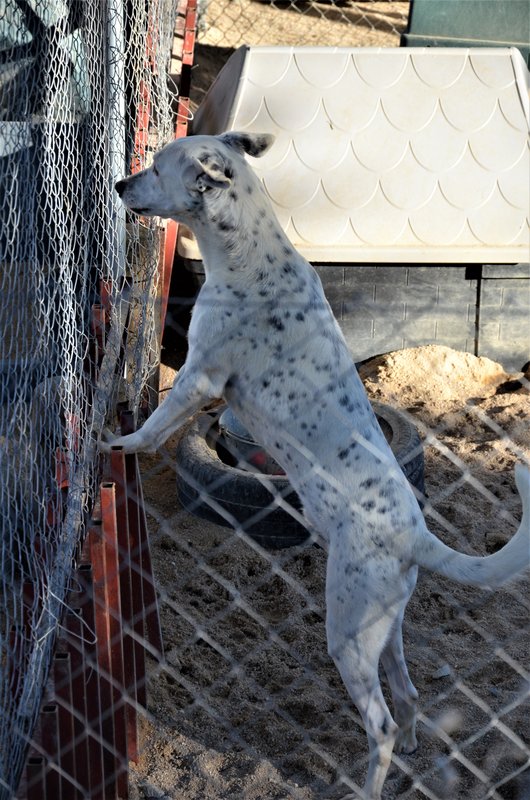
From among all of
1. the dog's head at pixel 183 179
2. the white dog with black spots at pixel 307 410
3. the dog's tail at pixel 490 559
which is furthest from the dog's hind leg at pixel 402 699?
the dog's head at pixel 183 179

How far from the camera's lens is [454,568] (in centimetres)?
271

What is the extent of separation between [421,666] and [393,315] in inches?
85.7

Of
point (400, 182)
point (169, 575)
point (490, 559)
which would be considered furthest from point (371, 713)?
point (400, 182)

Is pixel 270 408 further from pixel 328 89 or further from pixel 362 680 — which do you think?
pixel 328 89

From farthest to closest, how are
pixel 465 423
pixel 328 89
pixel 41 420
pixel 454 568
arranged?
pixel 328 89 → pixel 465 423 → pixel 41 420 → pixel 454 568

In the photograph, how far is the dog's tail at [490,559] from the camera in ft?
8.14

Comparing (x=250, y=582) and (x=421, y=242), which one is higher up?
(x=421, y=242)

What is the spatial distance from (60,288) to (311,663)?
1434mm

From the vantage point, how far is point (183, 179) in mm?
2928

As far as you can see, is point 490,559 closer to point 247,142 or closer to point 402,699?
point 402,699

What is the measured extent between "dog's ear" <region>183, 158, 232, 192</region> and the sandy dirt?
0.93 metres

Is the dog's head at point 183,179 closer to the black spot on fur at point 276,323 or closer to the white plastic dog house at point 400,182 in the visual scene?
the black spot on fur at point 276,323

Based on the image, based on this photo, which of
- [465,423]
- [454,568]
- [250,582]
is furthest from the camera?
[465,423]

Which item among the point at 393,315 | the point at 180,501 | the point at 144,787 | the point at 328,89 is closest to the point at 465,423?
the point at 393,315
